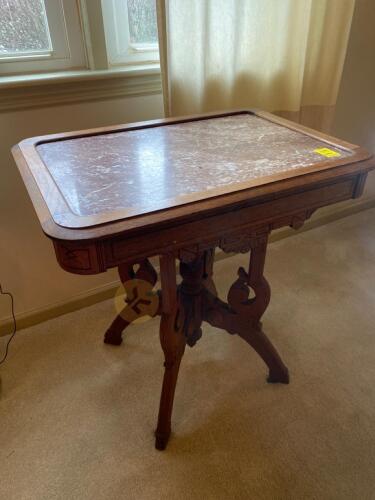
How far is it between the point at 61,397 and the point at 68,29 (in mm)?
1262

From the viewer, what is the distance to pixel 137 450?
1.18 metres

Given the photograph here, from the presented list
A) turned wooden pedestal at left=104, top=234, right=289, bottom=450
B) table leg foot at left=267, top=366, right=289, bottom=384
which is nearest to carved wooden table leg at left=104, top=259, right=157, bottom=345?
turned wooden pedestal at left=104, top=234, right=289, bottom=450

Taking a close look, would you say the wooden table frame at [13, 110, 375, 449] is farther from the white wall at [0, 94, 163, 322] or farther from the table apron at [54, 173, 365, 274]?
the white wall at [0, 94, 163, 322]

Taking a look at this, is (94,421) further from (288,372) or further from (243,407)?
(288,372)

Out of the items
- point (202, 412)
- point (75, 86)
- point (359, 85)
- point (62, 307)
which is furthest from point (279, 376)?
point (359, 85)

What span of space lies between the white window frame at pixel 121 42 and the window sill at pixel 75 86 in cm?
5

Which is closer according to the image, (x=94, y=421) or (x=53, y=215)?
(x=53, y=215)

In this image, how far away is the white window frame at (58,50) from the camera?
4.10 ft

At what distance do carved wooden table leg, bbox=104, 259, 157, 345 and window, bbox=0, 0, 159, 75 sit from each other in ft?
2.37

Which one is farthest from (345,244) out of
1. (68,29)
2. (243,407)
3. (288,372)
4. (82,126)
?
(68,29)

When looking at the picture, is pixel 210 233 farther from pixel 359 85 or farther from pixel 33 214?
pixel 359 85

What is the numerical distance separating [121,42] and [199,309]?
99cm

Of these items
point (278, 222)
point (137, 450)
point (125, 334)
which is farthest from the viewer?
point (125, 334)

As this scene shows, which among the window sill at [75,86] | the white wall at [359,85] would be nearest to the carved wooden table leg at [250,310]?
the window sill at [75,86]
